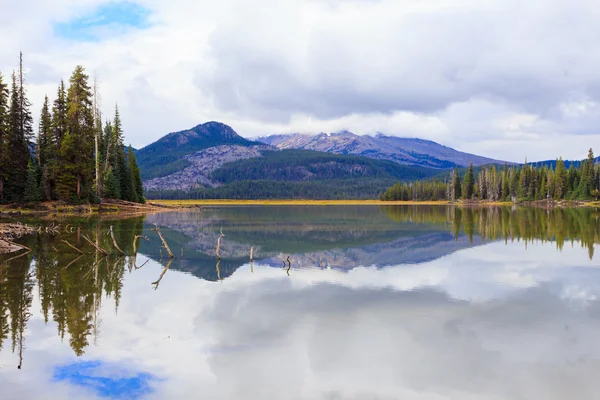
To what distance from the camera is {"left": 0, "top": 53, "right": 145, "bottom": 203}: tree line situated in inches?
2510

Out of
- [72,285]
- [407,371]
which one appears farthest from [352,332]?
[72,285]

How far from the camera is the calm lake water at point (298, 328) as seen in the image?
10.8m

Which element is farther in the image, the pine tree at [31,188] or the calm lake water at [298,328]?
the pine tree at [31,188]

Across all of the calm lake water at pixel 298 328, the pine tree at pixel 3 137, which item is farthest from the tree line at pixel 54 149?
the calm lake water at pixel 298 328

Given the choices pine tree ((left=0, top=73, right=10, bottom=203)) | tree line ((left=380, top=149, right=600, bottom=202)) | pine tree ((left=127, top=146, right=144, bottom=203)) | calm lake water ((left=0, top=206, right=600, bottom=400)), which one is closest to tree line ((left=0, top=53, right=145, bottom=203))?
pine tree ((left=0, top=73, right=10, bottom=203))

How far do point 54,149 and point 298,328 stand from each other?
6380 centimetres

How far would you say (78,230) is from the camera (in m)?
44.4

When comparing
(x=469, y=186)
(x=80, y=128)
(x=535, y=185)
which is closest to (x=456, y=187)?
(x=469, y=186)

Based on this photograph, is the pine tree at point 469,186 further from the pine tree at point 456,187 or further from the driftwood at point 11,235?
the driftwood at point 11,235

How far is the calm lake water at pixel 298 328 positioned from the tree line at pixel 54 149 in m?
41.4

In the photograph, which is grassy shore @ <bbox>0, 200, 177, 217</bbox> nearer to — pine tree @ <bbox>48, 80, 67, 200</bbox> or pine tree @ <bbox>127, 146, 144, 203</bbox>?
pine tree @ <bbox>48, 80, 67, 200</bbox>

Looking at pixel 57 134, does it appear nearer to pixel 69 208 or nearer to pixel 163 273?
pixel 69 208

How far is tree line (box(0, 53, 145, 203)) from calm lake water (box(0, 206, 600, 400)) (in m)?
41.4

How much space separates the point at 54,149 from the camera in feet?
223
